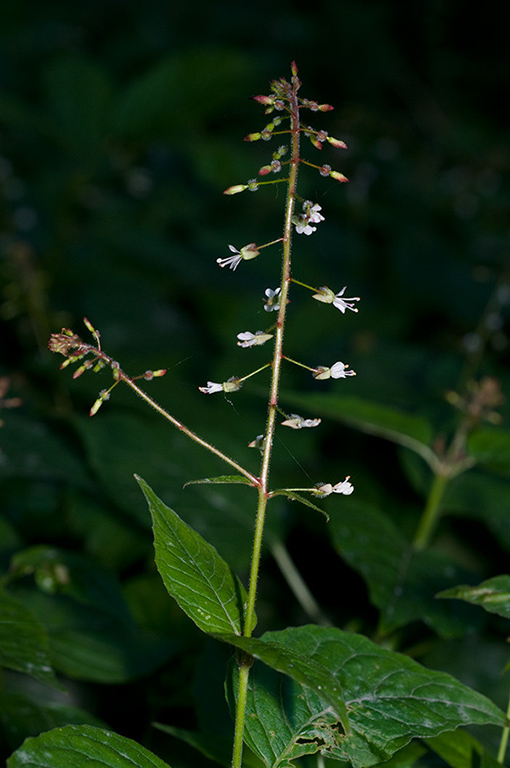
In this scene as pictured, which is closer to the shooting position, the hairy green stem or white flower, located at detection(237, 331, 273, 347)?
white flower, located at detection(237, 331, 273, 347)

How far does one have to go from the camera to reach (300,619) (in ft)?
6.63

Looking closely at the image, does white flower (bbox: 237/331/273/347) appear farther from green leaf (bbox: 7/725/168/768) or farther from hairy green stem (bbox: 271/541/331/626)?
hairy green stem (bbox: 271/541/331/626)

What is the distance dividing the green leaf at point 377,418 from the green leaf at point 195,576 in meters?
0.79

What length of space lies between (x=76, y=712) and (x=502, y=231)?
5.20 metres

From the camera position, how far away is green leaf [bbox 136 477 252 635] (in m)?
0.91

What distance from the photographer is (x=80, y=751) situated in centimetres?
88

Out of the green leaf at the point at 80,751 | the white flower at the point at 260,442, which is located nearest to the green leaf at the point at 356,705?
the green leaf at the point at 80,751

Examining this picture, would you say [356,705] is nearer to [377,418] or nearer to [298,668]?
[298,668]

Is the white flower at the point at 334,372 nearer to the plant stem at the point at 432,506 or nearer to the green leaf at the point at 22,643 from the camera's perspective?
the green leaf at the point at 22,643

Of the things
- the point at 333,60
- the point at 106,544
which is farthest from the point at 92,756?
Answer: the point at 333,60

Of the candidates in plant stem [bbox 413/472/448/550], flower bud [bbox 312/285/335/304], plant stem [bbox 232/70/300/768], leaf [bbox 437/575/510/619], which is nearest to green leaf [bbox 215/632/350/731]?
plant stem [bbox 232/70/300/768]

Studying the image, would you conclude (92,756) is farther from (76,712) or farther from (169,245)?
(169,245)

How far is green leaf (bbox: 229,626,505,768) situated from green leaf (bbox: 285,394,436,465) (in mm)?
742

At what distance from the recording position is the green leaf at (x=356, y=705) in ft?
3.20
